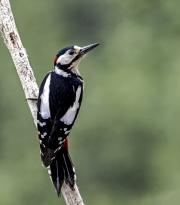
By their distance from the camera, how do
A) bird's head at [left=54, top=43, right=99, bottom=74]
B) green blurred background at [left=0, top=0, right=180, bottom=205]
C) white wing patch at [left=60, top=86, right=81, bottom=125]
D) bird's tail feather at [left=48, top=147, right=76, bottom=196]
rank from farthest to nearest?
green blurred background at [left=0, top=0, right=180, bottom=205], bird's head at [left=54, top=43, right=99, bottom=74], white wing patch at [left=60, top=86, right=81, bottom=125], bird's tail feather at [left=48, top=147, right=76, bottom=196]

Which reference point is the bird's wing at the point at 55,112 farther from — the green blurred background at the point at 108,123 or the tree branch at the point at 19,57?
the green blurred background at the point at 108,123

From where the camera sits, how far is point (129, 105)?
25766 millimetres

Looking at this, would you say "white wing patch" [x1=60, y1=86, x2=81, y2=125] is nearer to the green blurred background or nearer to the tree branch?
the tree branch

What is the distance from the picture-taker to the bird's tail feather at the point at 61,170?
7.37m

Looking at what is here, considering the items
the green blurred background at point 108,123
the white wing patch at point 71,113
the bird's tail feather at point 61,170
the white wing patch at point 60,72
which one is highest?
the green blurred background at point 108,123

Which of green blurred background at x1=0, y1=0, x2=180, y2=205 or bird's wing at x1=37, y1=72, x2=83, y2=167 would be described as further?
green blurred background at x1=0, y1=0, x2=180, y2=205

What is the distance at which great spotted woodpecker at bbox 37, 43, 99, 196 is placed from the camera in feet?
24.6

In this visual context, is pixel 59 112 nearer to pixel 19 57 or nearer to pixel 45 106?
pixel 45 106

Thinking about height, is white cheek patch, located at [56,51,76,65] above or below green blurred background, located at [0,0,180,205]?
below

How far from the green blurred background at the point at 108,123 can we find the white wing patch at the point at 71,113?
48.1ft

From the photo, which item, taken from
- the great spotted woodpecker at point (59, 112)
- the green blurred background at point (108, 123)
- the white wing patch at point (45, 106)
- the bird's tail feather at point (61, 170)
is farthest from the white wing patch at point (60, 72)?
the green blurred background at point (108, 123)

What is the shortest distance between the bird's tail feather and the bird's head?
2.32 ft

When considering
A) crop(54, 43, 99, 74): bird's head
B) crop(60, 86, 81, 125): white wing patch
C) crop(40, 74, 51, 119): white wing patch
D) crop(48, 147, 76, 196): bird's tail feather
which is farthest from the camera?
crop(54, 43, 99, 74): bird's head

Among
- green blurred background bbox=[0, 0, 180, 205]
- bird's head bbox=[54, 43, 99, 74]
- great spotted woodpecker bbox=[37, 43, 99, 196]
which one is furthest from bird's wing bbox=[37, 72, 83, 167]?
green blurred background bbox=[0, 0, 180, 205]
